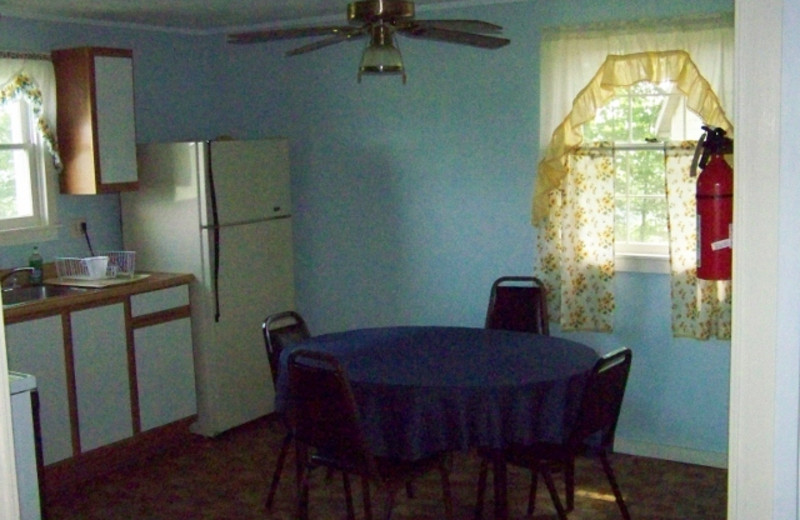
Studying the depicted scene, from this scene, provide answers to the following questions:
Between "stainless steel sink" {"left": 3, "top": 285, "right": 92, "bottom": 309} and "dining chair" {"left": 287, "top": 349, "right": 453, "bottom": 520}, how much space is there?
1648 millimetres

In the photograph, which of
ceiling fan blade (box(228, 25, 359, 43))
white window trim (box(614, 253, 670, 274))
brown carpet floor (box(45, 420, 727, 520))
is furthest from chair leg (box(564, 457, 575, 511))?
ceiling fan blade (box(228, 25, 359, 43))

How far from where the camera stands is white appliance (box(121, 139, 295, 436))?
16.0 ft

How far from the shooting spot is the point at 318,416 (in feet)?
10.6

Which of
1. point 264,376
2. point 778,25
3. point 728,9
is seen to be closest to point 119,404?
point 264,376

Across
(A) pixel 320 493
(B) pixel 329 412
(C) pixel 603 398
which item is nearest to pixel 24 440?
(B) pixel 329 412

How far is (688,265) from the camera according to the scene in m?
4.25

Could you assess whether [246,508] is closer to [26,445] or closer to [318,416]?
[318,416]

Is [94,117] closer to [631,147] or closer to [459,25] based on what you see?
[459,25]

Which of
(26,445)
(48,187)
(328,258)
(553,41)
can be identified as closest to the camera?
(26,445)

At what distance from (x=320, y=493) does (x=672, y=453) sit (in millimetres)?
1775

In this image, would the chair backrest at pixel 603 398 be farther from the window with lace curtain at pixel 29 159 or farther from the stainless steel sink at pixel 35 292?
the window with lace curtain at pixel 29 159

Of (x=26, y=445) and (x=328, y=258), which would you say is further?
(x=328, y=258)

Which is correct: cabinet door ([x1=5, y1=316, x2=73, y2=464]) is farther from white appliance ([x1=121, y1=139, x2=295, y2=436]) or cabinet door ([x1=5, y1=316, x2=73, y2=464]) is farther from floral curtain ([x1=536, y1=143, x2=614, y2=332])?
floral curtain ([x1=536, y1=143, x2=614, y2=332])

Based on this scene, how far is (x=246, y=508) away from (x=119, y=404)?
0.98m
